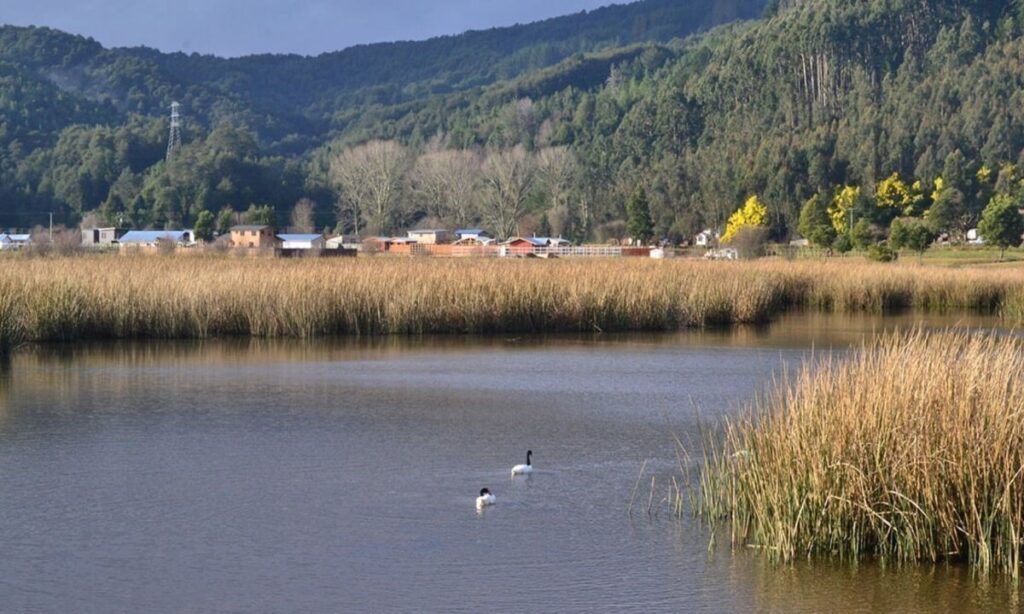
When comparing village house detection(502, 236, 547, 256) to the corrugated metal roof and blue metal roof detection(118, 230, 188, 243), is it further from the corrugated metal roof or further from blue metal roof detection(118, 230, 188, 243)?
blue metal roof detection(118, 230, 188, 243)

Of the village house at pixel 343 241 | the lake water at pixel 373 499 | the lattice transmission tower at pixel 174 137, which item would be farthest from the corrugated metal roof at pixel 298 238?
the lake water at pixel 373 499

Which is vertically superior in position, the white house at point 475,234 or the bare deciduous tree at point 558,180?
the bare deciduous tree at point 558,180

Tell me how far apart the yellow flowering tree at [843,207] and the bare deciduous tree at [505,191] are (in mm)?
25745

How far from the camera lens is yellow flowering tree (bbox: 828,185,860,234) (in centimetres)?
7390

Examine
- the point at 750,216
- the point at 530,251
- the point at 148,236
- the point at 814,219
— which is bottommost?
the point at 530,251

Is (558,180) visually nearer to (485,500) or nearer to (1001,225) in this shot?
(1001,225)

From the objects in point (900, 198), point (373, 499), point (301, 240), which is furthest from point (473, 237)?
point (373, 499)

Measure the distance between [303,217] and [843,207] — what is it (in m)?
46.7

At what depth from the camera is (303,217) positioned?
108 metres

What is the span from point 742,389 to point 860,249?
48.9 meters

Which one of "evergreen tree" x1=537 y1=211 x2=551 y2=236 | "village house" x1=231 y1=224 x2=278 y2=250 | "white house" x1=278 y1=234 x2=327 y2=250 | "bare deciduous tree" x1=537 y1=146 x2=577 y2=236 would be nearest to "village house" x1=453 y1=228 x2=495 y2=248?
"evergreen tree" x1=537 y1=211 x2=551 y2=236

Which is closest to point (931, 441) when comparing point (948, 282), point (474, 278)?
point (474, 278)

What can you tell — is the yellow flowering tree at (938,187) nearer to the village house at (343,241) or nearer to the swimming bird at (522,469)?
the village house at (343,241)

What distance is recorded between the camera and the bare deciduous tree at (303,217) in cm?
10612
